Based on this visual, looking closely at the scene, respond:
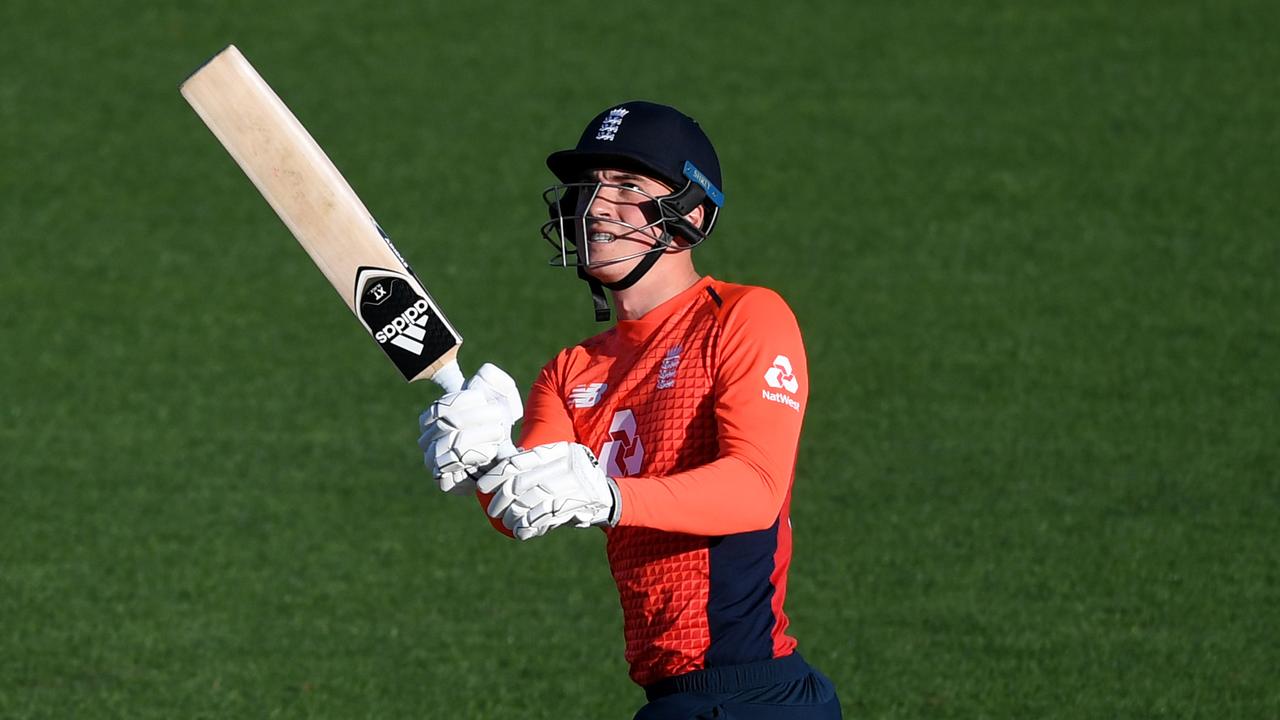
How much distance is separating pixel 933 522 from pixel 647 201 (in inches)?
175

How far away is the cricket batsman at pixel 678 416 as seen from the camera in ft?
11.4

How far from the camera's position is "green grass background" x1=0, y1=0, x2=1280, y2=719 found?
6828mm

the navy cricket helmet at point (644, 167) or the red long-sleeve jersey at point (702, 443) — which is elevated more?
the navy cricket helmet at point (644, 167)

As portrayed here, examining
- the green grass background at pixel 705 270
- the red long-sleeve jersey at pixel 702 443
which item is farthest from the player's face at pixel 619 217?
the green grass background at pixel 705 270

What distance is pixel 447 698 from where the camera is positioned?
256 inches

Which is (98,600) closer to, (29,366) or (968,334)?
(29,366)

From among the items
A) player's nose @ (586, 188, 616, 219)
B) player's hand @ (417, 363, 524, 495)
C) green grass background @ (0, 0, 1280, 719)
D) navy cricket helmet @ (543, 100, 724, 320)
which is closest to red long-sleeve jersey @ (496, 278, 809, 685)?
navy cricket helmet @ (543, 100, 724, 320)

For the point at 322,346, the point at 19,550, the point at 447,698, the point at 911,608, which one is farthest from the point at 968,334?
the point at 19,550

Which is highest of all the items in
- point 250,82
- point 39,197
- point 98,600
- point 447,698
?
point 39,197

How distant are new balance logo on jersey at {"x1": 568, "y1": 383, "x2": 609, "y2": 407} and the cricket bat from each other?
328 mm

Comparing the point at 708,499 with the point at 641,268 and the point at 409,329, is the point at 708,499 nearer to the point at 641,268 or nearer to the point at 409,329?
the point at 641,268

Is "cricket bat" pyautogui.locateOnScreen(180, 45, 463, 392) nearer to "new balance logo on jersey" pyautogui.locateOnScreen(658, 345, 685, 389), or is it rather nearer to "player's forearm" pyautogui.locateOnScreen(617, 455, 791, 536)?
"new balance logo on jersey" pyautogui.locateOnScreen(658, 345, 685, 389)

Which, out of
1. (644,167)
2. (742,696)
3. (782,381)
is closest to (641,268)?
(644,167)

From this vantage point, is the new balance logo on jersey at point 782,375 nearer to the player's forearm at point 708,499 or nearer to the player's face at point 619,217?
the player's forearm at point 708,499
